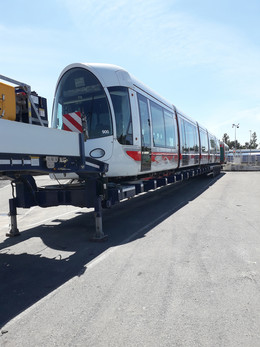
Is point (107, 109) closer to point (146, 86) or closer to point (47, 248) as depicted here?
point (146, 86)

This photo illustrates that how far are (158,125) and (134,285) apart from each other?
20.0ft

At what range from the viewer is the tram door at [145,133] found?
7.30 m

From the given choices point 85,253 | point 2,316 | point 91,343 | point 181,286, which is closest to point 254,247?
point 181,286

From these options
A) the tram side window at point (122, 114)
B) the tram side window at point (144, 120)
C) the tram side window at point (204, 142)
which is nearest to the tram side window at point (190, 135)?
the tram side window at point (204, 142)

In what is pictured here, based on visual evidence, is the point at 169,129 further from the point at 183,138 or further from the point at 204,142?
the point at 204,142

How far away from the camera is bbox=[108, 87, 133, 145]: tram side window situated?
6.29 m

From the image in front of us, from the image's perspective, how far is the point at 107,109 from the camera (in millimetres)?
6191

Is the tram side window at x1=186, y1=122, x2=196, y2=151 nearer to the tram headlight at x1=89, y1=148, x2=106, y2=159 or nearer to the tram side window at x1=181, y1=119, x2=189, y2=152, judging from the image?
the tram side window at x1=181, y1=119, x2=189, y2=152

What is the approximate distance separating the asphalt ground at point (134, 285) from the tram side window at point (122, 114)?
2.11m

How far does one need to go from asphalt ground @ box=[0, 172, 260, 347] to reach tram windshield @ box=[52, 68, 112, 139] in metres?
2.37

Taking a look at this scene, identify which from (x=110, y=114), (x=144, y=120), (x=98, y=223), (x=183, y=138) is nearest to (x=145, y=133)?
(x=144, y=120)

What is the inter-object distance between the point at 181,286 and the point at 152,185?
16.0 ft

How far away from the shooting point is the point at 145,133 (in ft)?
24.7

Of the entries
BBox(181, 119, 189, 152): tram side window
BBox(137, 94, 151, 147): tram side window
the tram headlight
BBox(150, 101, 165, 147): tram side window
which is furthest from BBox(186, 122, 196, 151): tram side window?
the tram headlight
